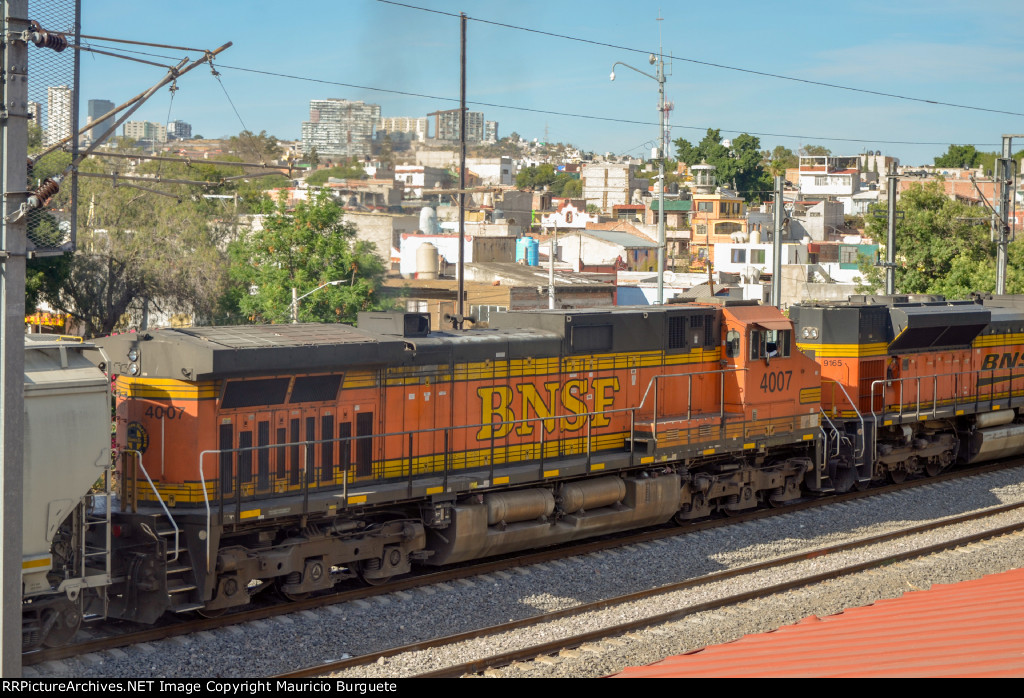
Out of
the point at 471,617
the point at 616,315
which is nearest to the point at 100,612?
the point at 471,617

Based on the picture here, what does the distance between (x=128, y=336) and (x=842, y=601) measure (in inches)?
347

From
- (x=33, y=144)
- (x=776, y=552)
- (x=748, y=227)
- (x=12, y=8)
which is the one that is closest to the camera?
(x=12, y=8)

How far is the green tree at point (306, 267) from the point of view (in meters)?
34.3

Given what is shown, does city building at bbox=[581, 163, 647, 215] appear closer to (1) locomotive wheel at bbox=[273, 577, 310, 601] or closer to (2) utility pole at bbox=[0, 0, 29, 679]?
(1) locomotive wheel at bbox=[273, 577, 310, 601]

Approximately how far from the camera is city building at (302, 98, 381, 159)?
66.8 m

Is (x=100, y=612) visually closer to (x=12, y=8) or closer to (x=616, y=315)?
(x=12, y=8)

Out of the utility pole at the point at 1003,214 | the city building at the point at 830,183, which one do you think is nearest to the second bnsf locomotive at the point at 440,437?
the utility pole at the point at 1003,214

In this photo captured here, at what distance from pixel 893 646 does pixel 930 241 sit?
125ft

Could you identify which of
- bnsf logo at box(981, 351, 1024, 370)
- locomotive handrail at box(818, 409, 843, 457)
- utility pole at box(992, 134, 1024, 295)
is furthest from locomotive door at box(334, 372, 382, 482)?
utility pole at box(992, 134, 1024, 295)

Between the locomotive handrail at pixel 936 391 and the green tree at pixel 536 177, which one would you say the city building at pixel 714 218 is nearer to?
the green tree at pixel 536 177

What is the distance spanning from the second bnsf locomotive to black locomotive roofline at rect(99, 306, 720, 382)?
3 centimetres

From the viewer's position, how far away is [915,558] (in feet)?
47.2

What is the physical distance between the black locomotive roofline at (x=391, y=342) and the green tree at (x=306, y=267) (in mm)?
19785

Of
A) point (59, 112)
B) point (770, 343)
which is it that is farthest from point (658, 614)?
point (59, 112)
